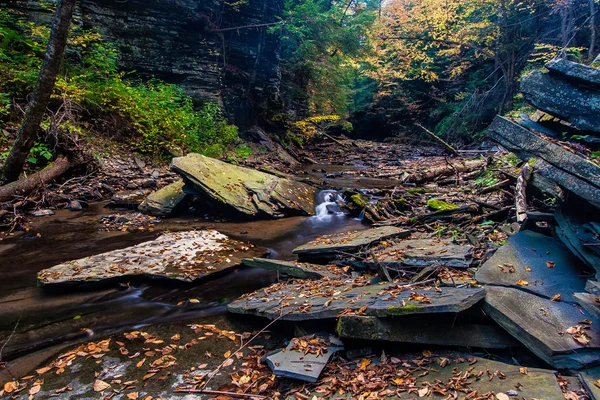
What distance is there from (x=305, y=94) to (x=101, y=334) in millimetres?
22155

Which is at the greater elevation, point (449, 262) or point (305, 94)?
point (305, 94)

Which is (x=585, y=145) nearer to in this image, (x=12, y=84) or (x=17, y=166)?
(x=17, y=166)

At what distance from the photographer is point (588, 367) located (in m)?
2.49

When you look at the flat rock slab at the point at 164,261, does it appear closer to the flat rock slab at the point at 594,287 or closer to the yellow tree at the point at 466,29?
the flat rock slab at the point at 594,287

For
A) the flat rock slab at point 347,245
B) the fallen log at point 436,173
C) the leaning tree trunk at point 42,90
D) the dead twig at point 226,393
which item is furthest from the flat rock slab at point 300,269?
the fallen log at point 436,173

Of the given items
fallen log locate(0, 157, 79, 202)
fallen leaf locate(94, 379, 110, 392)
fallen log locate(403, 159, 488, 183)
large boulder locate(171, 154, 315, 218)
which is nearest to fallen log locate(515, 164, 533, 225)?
large boulder locate(171, 154, 315, 218)

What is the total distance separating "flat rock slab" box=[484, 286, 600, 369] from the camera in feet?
8.43

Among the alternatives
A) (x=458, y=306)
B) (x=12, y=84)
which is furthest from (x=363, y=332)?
(x=12, y=84)

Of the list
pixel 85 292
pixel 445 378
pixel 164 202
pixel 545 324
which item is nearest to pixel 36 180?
pixel 164 202

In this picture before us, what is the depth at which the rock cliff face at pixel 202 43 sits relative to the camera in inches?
601

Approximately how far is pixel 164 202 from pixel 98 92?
6.47 m

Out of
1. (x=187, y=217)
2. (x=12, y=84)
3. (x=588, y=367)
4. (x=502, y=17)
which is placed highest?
(x=502, y=17)

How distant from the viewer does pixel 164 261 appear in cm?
584

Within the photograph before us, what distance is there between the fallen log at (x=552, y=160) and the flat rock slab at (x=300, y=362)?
297 cm
